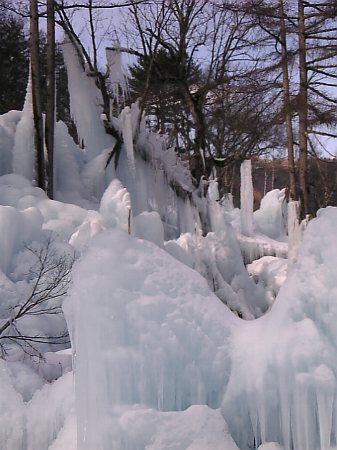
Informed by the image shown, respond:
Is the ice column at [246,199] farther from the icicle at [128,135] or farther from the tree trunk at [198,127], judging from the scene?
the icicle at [128,135]

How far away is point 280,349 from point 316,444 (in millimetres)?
604

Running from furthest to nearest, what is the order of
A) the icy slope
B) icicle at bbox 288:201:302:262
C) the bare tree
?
icicle at bbox 288:201:302:262 → the bare tree → the icy slope

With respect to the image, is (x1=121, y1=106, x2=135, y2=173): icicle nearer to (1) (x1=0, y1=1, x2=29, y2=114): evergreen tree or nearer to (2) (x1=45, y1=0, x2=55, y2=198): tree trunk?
(2) (x1=45, y1=0, x2=55, y2=198): tree trunk

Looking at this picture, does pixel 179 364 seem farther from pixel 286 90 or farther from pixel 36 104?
pixel 286 90

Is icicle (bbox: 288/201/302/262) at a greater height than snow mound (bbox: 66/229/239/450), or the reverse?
icicle (bbox: 288/201/302/262)

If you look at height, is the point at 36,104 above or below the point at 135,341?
above

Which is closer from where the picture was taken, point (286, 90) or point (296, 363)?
point (296, 363)

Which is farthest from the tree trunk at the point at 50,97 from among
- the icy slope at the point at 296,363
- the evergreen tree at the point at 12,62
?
the icy slope at the point at 296,363

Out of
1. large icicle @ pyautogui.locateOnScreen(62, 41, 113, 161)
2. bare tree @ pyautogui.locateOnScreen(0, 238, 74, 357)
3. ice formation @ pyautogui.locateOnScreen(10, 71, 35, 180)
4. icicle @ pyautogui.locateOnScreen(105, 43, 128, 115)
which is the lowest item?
bare tree @ pyautogui.locateOnScreen(0, 238, 74, 357)

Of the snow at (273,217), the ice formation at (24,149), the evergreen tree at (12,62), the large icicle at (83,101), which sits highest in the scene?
the evergreen tree at (12,62)

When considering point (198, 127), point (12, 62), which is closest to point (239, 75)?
point (198, 127)

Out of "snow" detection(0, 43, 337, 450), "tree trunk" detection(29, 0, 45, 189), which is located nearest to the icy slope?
"snow" detection(0, 43, 337, 450)

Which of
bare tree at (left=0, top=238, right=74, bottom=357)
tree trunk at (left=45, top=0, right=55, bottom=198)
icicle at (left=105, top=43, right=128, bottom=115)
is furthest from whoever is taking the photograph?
icicle at (left=105, top=43, right=128, bottom=115)

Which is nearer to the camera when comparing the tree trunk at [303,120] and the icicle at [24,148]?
the tree trunk at [303,120]
